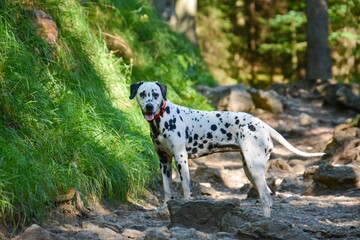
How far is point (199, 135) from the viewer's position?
7.59 meters

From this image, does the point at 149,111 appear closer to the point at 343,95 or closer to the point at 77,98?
the point at 77,98

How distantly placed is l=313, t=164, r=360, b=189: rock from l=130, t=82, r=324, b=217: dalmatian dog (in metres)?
1.49

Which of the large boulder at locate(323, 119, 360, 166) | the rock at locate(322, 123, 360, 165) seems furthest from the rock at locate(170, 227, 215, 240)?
the rock at locate(322, 123, 360, 165)

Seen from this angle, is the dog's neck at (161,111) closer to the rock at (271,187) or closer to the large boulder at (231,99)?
the rock at (271,187)

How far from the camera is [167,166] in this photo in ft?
25.4

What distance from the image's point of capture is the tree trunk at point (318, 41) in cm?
1923

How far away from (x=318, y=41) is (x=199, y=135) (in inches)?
499

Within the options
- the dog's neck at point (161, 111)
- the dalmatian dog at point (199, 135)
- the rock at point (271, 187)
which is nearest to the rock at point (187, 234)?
the dalmatian dog at point (199, 135)

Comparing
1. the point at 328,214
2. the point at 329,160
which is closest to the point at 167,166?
the point at 328,214

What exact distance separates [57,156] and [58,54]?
2.30 metres

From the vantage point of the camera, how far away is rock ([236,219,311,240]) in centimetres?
584

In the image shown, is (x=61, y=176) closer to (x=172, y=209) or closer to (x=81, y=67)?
(x=172, y=209)

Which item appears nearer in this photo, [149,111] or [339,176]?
[149,111]

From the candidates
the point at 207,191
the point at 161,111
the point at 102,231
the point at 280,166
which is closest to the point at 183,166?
the point at 161,111
